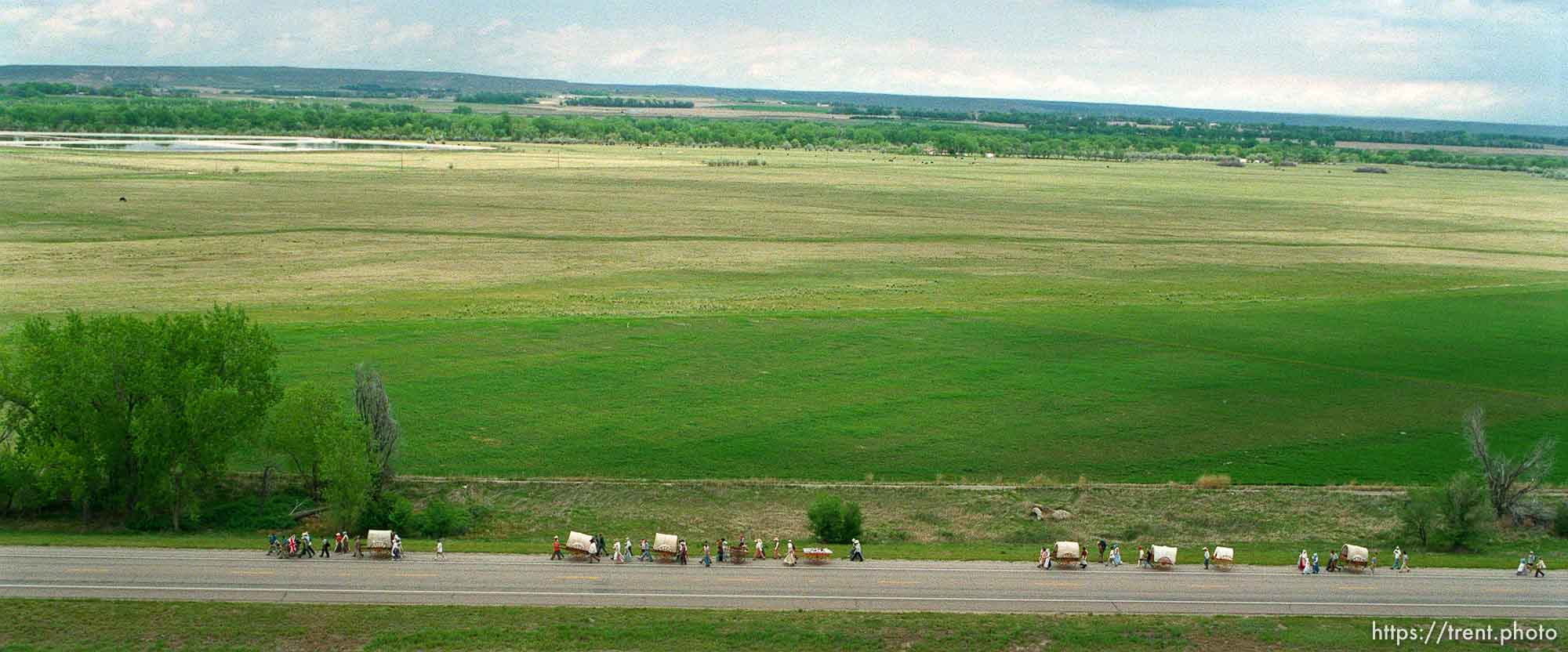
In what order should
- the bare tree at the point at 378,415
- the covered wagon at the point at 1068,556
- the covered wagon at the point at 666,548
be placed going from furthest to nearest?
1. the bare tree at the point at 378,415
2. the covered wagon at the point at 666,548
3. the covered wagon at the point at 1068,556

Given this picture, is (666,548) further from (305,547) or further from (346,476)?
(346,476)

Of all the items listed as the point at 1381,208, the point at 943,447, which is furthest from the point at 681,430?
the point at 1381,208

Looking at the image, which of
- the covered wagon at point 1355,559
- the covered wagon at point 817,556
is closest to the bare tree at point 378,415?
the covered wagon at point 817,556

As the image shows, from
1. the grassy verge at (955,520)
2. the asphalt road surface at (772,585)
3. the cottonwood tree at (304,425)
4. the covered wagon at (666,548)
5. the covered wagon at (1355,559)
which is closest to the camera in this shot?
the asphalt road surface at (772,585)

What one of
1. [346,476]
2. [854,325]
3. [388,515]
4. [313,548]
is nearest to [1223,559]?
[388,515]

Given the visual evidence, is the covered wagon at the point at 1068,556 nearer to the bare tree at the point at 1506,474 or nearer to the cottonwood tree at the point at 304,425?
the bare tree at the point at 1506,474

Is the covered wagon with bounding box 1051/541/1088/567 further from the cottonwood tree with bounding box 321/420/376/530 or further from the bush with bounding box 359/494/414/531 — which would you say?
the cottonwood tree with bounding box 321/420/376/530

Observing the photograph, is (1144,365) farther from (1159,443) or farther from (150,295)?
(150,295)
